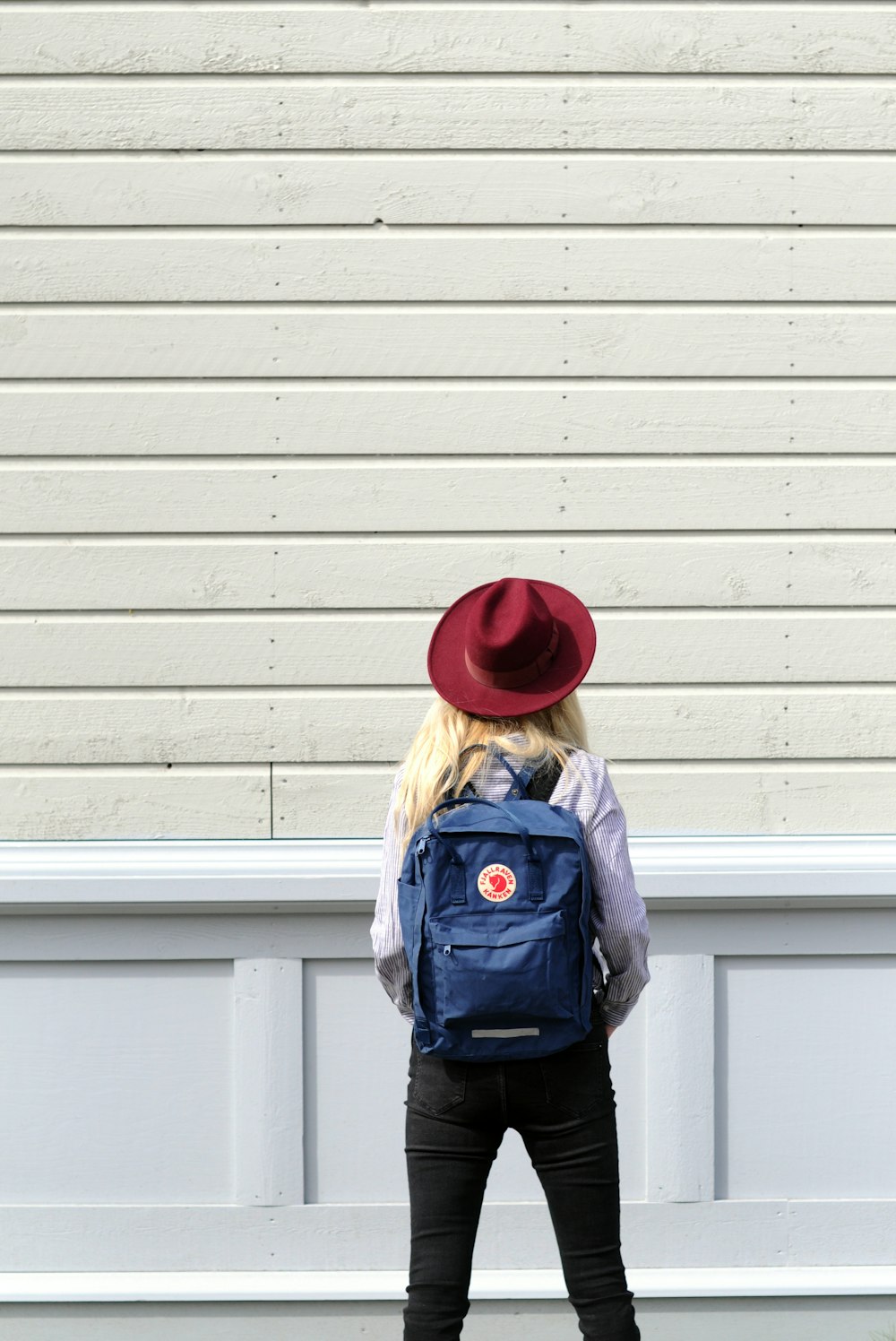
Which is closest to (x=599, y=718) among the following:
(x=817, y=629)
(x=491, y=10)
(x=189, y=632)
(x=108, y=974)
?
(x=817, y=629)

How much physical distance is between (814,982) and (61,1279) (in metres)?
2.14

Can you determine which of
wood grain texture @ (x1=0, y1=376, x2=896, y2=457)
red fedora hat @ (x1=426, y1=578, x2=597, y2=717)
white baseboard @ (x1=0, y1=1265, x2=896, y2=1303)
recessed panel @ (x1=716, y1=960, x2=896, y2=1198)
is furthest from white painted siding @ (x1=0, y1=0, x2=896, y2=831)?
white baseboard @ (x1=0, y1=1265, x2=896, y2=1303)

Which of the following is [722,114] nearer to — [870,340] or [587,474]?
[870,340]

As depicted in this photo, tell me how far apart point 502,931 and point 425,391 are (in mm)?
1751

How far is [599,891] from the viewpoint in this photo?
7.18ft

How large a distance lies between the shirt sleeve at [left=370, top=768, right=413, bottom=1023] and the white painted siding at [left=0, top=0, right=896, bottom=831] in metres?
1.04

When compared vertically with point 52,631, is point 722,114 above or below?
above

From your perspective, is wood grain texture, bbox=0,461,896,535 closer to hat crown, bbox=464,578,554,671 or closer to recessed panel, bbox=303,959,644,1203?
hat crown, bbox=464,578,554,671

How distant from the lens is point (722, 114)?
131 inches

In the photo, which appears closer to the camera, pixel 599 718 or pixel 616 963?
pixel 616 963

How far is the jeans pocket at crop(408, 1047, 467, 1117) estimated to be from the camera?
215 cm

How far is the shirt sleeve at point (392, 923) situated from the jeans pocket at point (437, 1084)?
0.12 meters

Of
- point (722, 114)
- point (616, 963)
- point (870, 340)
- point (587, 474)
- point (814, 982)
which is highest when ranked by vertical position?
point (722, 114)

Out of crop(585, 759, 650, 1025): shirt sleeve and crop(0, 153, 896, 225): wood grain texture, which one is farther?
crop(0, 153, 896, 225): wood grain texture
